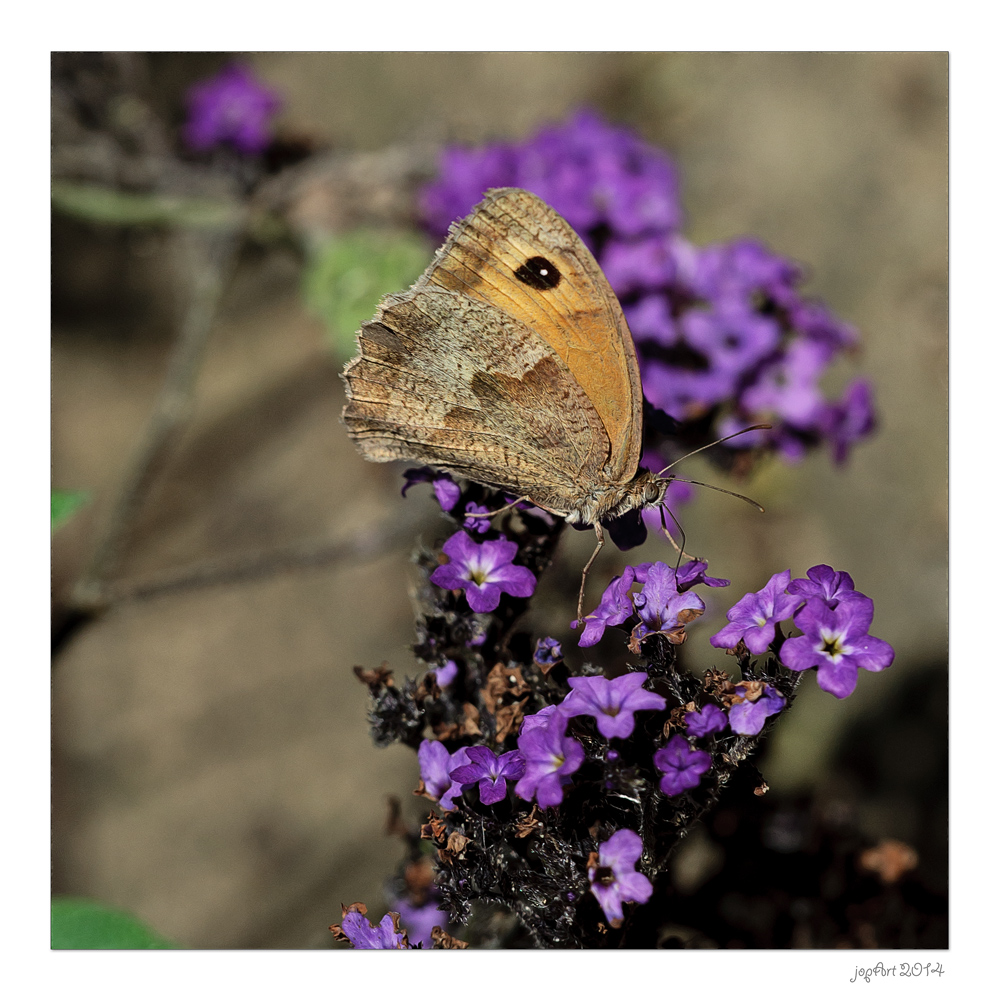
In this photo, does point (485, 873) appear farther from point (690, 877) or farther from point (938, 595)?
point (938, 595)

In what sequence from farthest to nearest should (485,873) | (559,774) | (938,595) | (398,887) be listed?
(938,595) < (398,887) < (485,873) < (559,774)

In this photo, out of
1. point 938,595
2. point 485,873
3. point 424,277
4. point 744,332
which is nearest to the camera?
point 485,873

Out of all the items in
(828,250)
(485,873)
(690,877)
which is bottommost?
(690,877)

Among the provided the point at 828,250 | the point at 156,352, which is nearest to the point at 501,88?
the point at 828,250

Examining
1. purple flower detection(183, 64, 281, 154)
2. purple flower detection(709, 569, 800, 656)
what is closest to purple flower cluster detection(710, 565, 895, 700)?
purple flower detection(709, 569, 800, 656)

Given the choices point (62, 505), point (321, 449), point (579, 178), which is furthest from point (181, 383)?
point (579, 178)

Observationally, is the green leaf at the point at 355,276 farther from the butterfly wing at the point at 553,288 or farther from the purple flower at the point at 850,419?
the purple flower at the point at 850,419

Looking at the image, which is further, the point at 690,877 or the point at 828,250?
the point at 828,250
